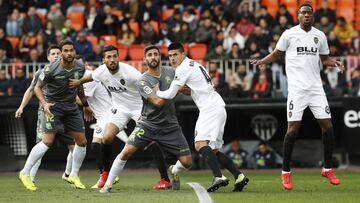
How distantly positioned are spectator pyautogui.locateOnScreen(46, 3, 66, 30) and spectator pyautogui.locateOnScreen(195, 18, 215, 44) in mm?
3638

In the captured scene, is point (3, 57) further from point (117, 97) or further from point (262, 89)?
point (117, 97)

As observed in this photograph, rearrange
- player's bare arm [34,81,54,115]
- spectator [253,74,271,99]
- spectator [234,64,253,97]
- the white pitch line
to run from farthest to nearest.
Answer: spectator [234,64,253,97]
spectator [253,74,271,99]
player's bare arm [34,81,54,115]
the white pitch line

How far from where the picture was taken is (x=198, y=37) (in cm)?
2561

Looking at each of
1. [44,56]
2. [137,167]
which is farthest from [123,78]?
[44,56]

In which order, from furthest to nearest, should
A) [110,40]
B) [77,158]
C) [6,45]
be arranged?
[110,40] → [6,45] → [77,158]

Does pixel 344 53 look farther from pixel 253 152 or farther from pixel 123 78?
pixel 123 78

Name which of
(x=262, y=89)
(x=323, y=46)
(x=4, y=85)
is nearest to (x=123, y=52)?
(x=4, y=85)

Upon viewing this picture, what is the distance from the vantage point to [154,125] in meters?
14.7

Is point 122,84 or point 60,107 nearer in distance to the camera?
point 122,84

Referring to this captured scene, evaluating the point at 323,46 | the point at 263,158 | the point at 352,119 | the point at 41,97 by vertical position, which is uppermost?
the point at 323,46

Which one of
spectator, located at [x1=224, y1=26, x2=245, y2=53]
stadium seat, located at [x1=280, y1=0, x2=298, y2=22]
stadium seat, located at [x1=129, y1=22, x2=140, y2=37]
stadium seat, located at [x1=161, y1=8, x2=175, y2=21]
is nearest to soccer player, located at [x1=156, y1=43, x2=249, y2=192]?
spectator, located at [x1=224, y1=26, x2=245, y2=53]

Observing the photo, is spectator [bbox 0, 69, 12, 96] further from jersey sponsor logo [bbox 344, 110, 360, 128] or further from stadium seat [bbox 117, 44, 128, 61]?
jersey sponsor logo [bbox 344, 110, 360, 128]

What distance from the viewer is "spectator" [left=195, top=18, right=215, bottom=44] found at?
83.8ft

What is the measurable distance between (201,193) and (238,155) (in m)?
8.78
